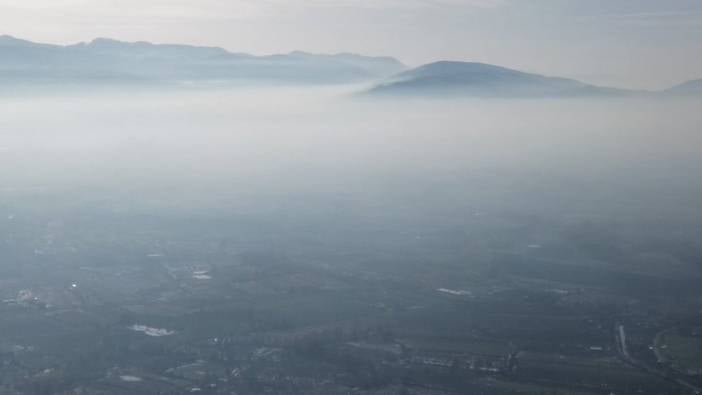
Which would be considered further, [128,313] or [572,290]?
[572,290]

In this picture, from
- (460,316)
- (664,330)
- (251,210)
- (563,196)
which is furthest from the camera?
(563,196)

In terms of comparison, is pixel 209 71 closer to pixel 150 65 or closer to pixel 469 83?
pixel 150 65

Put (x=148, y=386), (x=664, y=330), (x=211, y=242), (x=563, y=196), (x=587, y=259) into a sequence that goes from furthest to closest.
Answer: (x=563, y=196)
(x=211, y=242)
(x=587, y=259)
(x=664, y=330)
(x=148, y=386)

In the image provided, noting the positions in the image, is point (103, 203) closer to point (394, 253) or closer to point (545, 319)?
point (394, 253)

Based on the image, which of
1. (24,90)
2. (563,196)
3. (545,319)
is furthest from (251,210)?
(24,90)

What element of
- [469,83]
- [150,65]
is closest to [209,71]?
[150,65]

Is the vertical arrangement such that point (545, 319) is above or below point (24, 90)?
below
